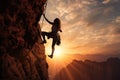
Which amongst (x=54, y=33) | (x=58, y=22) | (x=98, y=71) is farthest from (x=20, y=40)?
(x=98, y=71)

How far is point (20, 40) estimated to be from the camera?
16.9 m

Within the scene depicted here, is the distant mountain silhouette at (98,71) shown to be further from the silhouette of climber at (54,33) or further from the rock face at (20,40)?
the rock face at (20,40)

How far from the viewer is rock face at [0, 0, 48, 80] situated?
49.3 ft

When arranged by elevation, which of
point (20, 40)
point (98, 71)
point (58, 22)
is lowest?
point (98, 71)

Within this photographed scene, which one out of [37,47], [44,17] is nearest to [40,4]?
[44,17]

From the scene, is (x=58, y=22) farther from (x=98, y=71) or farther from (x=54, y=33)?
(x=98, y=71)

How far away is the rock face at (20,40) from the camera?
15.0 m

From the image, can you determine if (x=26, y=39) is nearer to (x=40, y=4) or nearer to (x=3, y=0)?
(x=40, y=4)

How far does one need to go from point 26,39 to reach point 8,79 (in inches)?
191

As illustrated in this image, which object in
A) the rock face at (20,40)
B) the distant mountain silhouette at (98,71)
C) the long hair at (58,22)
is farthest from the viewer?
the distant mountain silhouette at (98,71)

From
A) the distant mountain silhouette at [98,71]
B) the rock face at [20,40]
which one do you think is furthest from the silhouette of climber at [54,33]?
the distant mountain silhouette at [98,71]

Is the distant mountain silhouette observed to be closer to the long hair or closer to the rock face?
the rock face

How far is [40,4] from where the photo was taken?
766 inches

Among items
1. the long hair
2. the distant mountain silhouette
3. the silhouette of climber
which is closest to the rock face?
the silhouette of climber
